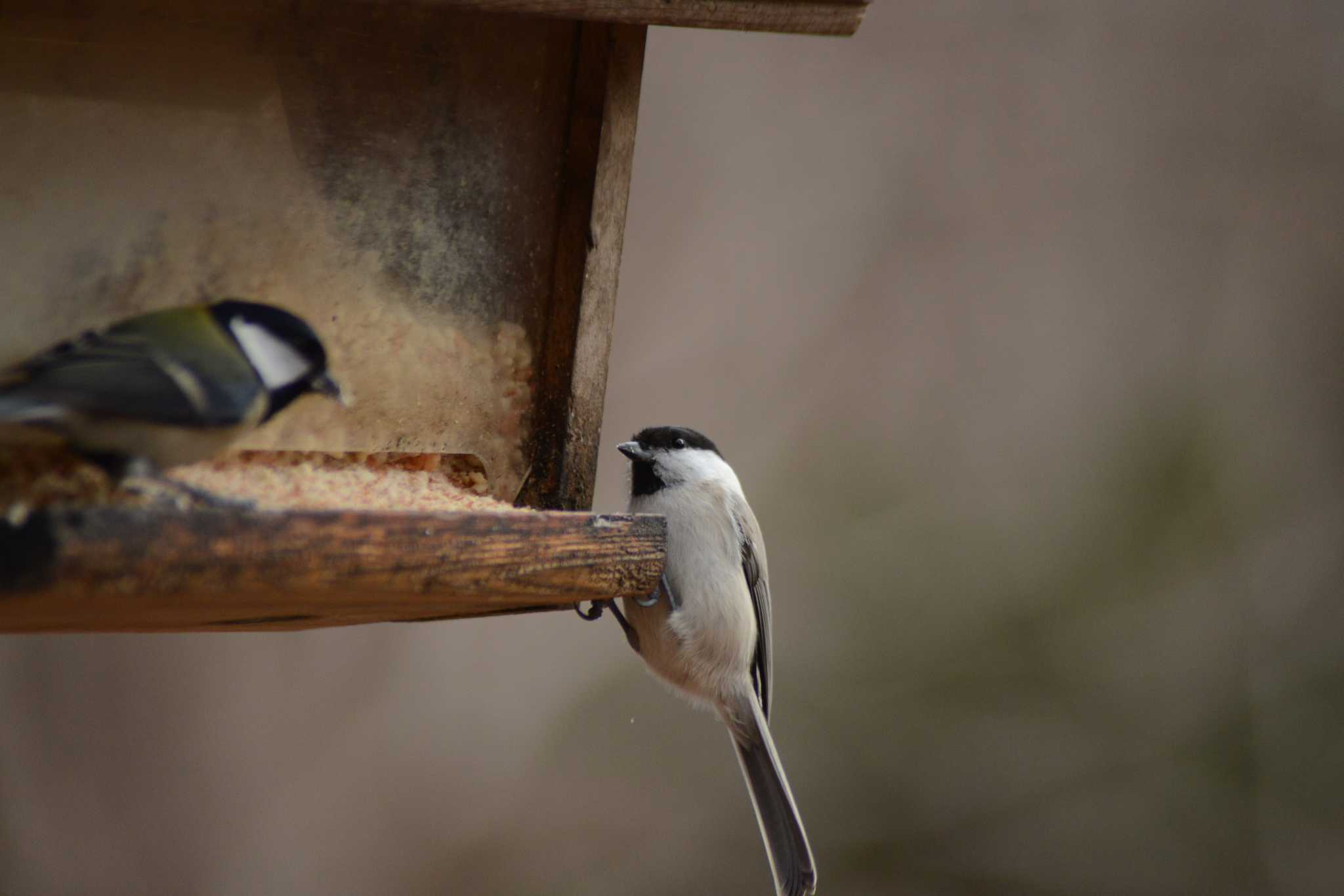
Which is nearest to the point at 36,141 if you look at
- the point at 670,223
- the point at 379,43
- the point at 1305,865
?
the point at 379,43

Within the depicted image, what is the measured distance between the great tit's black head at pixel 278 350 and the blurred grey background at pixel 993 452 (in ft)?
6.64

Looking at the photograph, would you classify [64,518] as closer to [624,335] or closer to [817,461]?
[624,335]

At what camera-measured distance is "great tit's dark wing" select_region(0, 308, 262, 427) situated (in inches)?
→ 37.4

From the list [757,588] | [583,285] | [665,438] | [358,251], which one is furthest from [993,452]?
[358,251]

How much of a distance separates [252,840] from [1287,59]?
12.1 feet

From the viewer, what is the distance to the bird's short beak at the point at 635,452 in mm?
2055

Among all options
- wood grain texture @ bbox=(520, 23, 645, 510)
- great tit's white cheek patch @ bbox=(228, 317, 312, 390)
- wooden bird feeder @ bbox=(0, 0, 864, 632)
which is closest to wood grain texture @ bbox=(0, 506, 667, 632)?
wooden bird feeder @ bbox=(0, 0, 864, 632)

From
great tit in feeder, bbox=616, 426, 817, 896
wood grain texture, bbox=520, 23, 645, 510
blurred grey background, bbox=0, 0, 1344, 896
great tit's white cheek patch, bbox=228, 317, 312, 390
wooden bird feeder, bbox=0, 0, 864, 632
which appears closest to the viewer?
wooden bird feeder, bbox=0, 0, 864, 632

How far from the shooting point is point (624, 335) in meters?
3.33

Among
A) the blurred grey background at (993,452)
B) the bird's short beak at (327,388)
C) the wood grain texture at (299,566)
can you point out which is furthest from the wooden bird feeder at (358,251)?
the blurred grey background at (993,452)

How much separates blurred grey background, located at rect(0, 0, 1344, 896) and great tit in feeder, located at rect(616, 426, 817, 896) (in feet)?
3.88

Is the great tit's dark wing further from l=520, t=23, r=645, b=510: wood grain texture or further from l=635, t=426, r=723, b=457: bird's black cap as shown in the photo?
l=635, t=426, r=723, b=457: bird's black cap

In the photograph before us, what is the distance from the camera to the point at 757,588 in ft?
7.02

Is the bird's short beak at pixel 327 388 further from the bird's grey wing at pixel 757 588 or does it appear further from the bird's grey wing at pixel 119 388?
the bird's grey wing at pixel 757 588
